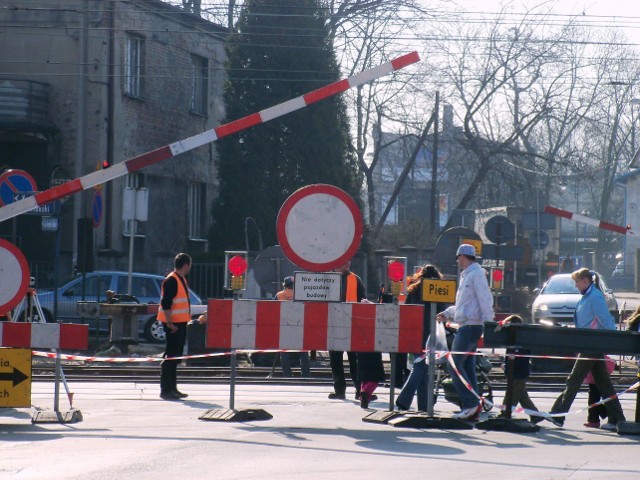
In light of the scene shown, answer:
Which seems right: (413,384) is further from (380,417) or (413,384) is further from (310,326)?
(310,326)

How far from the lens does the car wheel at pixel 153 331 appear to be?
24.6 metres

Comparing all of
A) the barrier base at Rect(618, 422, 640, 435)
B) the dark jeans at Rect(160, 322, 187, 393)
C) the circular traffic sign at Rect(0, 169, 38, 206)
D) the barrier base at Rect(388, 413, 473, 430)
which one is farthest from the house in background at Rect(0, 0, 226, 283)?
the barrier base at Rect(618, 422, 640, 435)

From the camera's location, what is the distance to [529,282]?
139 ft

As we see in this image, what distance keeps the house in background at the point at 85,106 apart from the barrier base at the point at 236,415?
1968 centimetres

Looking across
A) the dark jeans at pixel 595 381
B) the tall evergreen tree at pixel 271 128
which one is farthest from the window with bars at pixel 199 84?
the dark jeans at pixel 595 381

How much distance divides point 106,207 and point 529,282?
16356mm

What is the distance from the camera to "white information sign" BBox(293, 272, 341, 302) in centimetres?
1115

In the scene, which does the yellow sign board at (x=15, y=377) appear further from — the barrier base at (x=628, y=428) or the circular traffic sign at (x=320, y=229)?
the barrier base at (x=628, y=428)

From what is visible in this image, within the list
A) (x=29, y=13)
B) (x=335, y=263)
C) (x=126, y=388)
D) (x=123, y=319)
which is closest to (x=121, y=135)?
(x=29, y=13)

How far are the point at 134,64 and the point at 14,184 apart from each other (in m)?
17.8

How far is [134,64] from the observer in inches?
1400

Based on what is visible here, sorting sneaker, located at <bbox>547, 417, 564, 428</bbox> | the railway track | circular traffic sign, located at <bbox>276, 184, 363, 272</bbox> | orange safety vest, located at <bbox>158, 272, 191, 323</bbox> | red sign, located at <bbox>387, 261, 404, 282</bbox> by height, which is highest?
circular traffic sign, located at <bbox>276, 184, 363, 272</bbox>

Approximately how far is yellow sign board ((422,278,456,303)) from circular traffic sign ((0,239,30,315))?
390 cm

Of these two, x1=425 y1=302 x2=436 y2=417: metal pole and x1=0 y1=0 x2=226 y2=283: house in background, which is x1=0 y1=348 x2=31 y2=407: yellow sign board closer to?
x1=425 y1=302 x2=436 y2=417: metal pole
